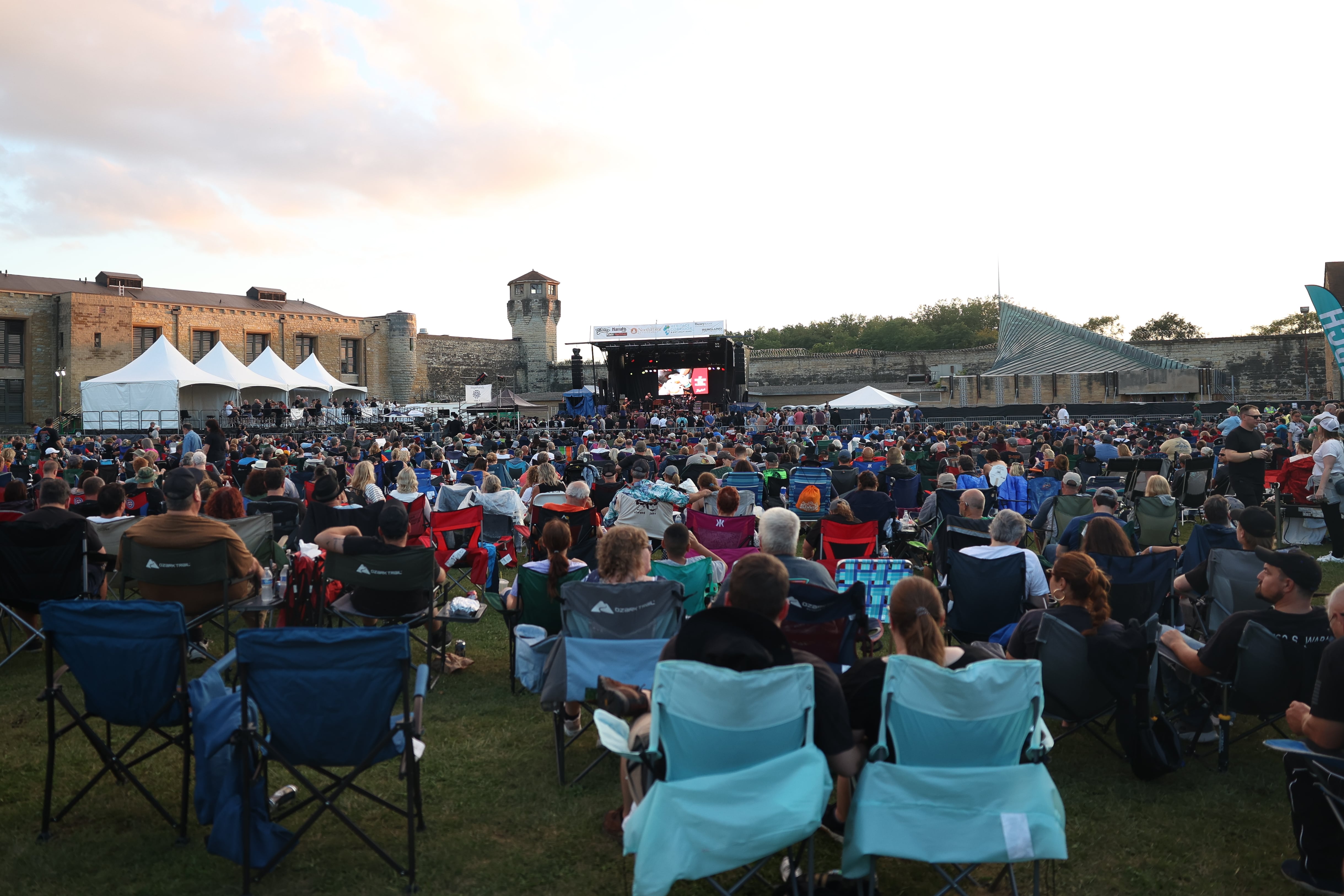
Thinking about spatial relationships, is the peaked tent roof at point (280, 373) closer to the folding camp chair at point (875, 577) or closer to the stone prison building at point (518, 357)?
the stone prison building at point (518, 357)

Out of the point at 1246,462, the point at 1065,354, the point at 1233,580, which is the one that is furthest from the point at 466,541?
the point at 1065,354

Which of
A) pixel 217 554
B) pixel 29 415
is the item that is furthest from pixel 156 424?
pixel 217 554

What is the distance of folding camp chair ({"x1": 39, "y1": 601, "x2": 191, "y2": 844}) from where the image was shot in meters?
3.09

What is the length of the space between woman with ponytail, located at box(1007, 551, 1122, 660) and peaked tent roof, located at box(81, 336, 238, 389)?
85.2 feet

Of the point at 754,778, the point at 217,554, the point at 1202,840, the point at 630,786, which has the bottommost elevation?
the point at 1202,840

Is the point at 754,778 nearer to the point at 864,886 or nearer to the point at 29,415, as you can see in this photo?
the point at 864,886

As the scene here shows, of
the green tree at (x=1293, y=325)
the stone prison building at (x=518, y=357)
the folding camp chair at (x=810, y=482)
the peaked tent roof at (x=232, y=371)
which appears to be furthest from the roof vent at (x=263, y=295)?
the green tree at (x=1293, y=325)

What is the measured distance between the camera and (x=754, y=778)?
250 centimetres

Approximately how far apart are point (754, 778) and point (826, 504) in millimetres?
7123

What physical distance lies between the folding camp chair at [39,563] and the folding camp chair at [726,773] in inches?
152

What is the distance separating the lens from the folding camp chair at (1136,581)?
4.33 m

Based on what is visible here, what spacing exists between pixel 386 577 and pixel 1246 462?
330 inches

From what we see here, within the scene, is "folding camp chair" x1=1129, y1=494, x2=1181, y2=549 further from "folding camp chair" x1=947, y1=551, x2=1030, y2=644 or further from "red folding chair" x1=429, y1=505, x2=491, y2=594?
"red folding chair" x1=429, y1=505, x2=491, y2=594

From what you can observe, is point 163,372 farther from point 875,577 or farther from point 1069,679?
point 1069,679
